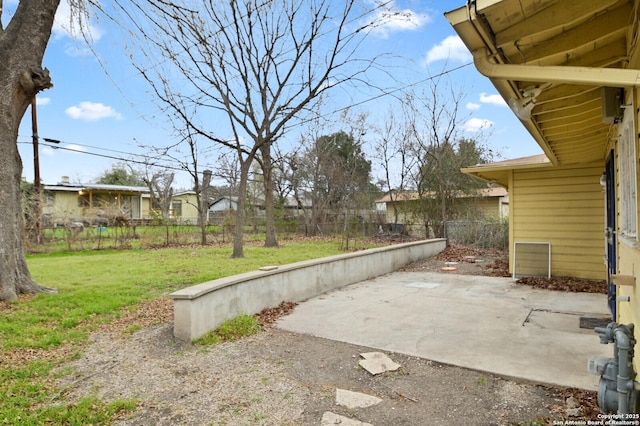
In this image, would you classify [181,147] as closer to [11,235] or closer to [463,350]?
[11,235]

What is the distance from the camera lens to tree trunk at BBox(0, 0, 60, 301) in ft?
16.4

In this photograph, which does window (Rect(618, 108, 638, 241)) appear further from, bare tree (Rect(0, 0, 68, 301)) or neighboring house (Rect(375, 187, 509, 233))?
neighboring house (Rect(375, 187, 509, 233))

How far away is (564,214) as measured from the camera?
7.45 meters

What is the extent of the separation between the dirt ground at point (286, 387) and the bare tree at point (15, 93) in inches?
84.4

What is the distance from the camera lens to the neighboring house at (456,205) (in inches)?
676

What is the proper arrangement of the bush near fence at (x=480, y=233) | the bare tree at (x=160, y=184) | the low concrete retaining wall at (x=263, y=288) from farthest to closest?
the bare tree at (x=160, y=184)
the bush near fence at (x=480, y=233)
the low concrete retaining wall at (x=263, y=288)

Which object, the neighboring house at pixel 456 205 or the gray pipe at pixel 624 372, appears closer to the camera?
the gray pipe at pixel 624 372

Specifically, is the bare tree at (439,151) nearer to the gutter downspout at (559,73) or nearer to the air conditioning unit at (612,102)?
the air conditioning unit at (612,102)

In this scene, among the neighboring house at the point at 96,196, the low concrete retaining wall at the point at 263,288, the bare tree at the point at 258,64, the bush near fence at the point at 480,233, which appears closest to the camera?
the low concrete retaining wall at the point at 263,288

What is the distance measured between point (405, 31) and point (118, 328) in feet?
26.2

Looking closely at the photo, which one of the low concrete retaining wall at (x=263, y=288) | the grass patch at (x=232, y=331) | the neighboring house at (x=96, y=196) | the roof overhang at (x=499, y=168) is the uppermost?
the neighboring house at (x=96, y=196)

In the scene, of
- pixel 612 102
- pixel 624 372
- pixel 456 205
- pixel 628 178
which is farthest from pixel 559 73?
pixel 456 205

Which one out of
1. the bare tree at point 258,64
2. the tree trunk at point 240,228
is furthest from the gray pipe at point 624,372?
the tree trunk at point 240,228

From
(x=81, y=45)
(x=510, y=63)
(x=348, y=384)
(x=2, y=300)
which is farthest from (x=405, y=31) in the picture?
(x=2, y=300)
